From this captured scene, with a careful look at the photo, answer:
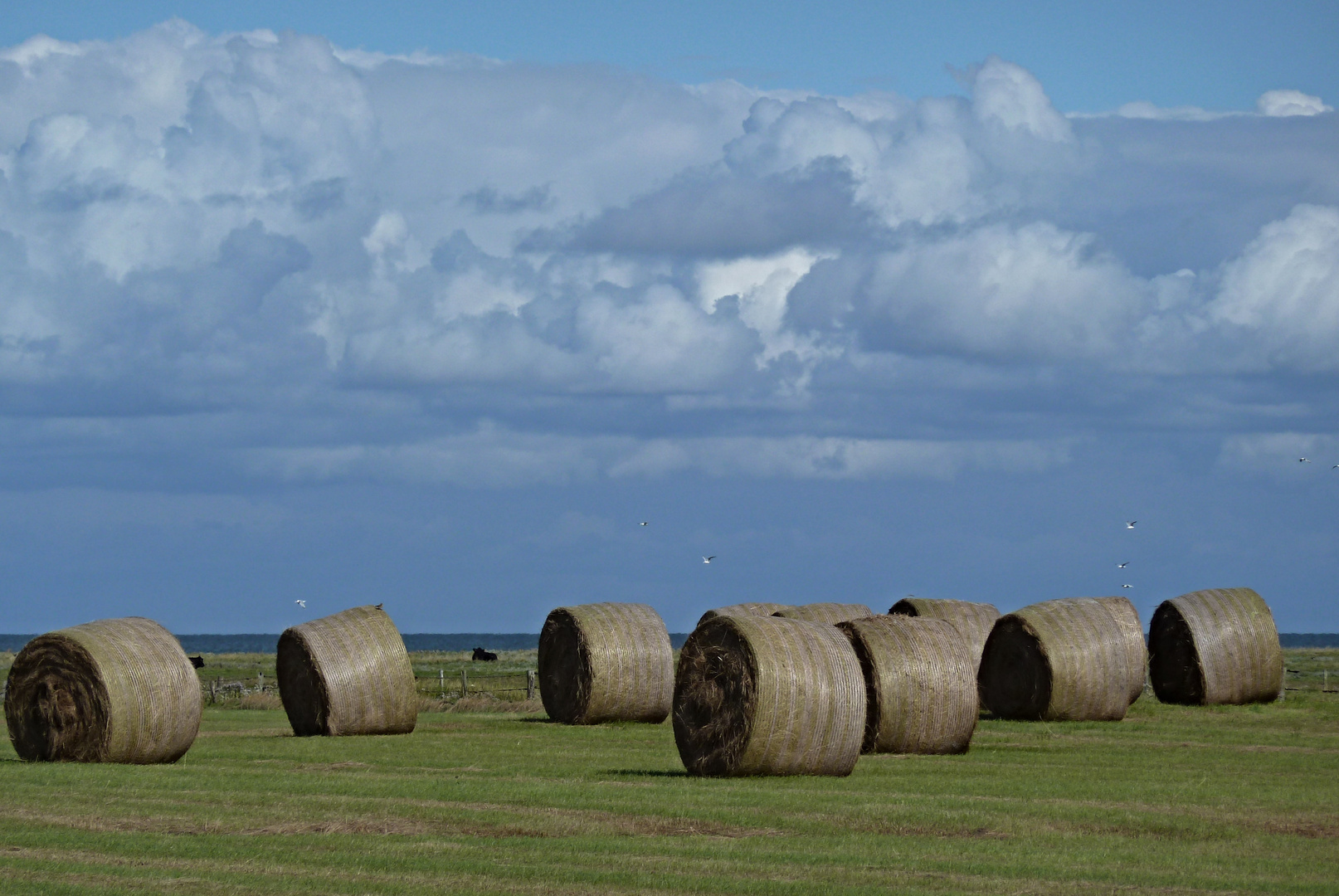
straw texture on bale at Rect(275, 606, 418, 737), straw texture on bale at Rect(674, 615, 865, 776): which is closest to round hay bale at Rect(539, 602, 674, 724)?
straw texture on bale at Rect(275, 606, 418, 737)

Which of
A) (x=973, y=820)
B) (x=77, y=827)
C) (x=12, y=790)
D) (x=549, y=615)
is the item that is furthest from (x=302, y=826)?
(x=549, y=615)

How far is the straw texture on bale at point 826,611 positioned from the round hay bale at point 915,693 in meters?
11.7

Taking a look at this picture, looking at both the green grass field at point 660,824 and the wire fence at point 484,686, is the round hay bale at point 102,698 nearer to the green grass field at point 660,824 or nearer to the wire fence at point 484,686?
the green grass field at point 660,824

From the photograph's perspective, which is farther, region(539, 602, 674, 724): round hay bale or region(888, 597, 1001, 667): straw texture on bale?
region(888, 597, 1001, 667): straw texture on bale

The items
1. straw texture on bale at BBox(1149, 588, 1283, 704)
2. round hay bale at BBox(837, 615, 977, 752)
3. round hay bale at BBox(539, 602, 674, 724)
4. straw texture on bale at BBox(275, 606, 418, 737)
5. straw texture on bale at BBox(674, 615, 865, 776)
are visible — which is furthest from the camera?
straw texture on bale at BBox(1149, 588, 1283, 704)

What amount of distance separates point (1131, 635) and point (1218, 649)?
445 cm

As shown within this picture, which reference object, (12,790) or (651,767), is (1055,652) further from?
(12,790)

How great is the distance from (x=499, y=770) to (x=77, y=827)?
261 inches

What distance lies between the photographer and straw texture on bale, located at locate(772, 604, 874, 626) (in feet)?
120

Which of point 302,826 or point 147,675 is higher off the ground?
point 147,675

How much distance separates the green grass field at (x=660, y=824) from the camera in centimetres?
1304

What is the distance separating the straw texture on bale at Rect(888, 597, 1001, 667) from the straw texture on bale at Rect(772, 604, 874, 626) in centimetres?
87

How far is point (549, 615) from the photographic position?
33594mm

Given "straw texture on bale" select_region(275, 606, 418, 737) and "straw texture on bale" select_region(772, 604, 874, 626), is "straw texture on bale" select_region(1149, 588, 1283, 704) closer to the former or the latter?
"straw texture on bale" select_region(772, 604, 874, 626)
